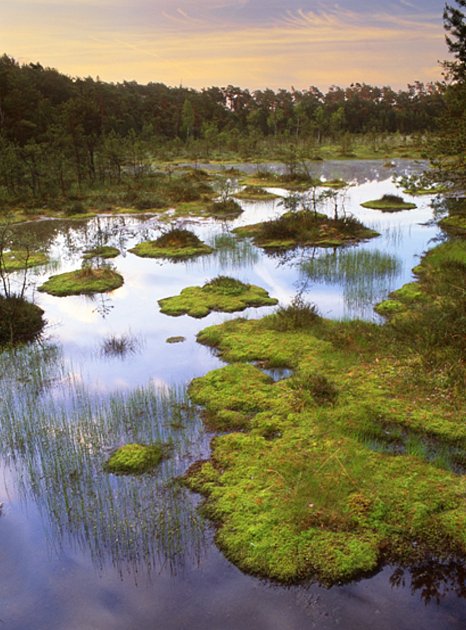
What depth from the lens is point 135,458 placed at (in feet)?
28.0

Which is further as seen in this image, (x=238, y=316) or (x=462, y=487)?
(x=238, y=316)

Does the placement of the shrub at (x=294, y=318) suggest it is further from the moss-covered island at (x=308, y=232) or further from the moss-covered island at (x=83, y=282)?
the moss-covered island at (x=308, y=232)

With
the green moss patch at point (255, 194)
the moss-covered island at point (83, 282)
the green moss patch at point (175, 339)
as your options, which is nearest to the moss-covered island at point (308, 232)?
the moss-covered island at point (83, 282)

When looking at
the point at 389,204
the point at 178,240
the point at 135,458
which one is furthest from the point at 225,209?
the point at 135,458

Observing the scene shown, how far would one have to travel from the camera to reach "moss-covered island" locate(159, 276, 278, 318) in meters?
16.3

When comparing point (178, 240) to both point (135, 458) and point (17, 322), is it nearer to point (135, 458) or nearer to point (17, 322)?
point (17, 322)

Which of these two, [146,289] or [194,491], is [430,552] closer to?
[194,491]

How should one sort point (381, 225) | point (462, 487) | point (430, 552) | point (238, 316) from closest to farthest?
point (430, 552) < point (462, 487) < point (238, 316) < point (381, 225)

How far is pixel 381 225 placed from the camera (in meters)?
27.4

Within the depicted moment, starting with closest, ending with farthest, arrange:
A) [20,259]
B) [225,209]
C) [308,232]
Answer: [20,259] → [308,232] → [225,209]

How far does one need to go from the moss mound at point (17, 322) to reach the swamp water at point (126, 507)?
51 centimetres

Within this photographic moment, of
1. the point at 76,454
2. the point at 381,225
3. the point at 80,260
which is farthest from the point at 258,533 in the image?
the point at 381,225

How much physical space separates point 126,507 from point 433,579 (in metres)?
3.94

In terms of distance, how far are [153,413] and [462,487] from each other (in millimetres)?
5295
